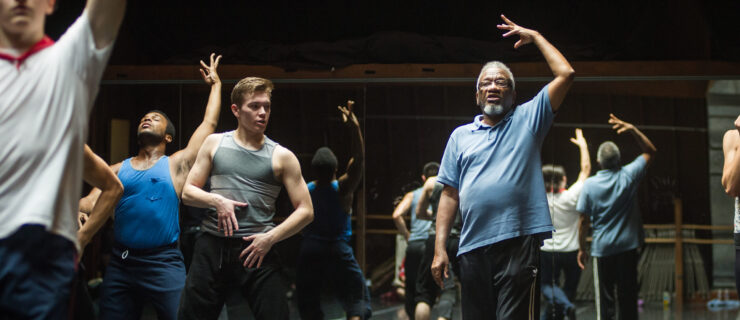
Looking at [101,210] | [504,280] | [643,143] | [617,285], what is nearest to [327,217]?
[617,285]

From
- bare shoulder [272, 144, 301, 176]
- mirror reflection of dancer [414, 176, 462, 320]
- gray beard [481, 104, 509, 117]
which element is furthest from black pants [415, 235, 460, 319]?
bare shoulder [272, 144, 301, 176]

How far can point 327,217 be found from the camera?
4828 mm

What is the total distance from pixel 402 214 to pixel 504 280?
7.14 ft

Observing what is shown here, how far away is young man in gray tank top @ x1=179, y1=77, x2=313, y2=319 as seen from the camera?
118 inches

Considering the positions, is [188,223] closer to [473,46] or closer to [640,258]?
[473,46]

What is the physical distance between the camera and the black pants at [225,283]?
299 centimetres

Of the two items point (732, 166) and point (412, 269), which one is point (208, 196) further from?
point (412, 269)

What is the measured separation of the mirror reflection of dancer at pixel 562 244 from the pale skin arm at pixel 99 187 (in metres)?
3.40

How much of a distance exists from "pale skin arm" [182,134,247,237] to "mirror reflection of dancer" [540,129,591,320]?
2.60m

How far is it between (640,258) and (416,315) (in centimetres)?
154

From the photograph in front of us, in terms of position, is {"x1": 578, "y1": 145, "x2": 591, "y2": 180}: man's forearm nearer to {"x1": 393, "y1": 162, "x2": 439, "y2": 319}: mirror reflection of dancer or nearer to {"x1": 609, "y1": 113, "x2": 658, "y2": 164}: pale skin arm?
{"x1": 609, "y1": 113, "x2": 658, "y2": 164}: pale skin arm

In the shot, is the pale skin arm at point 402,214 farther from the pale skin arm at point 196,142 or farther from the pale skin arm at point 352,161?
the pale skin arm at point 196,142

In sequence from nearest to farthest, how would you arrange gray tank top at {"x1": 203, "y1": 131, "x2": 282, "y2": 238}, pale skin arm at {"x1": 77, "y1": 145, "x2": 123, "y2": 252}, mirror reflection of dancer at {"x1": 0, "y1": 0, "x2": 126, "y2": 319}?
mirror reflection of dancer at {"x1": 0, "y1": 0, "x2": 126, "y2": 319} → pale skin arm at {"x1": 77, "y1": 145, "x2": 123, "y2": 252} → gray tank top at {"x1": 203, "y1": 131, "x2": 282, "y2": 238}

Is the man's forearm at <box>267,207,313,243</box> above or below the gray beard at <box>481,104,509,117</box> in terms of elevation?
below
